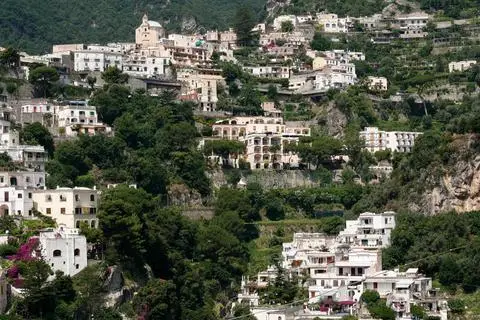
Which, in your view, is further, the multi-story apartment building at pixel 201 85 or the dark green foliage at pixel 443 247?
the multi-story apartment building at pixel 201 85

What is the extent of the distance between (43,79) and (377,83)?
894 inches

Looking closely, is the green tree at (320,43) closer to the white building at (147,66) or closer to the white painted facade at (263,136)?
the white building at (147,66)

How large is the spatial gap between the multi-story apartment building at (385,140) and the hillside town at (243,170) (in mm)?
105

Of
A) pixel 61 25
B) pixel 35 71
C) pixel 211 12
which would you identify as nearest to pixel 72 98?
pixel 35 71

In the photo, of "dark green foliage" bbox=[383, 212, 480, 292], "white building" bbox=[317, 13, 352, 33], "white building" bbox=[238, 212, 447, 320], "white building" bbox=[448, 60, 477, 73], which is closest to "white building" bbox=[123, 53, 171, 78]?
"white building" bbox=[448, 60, 477, 73]

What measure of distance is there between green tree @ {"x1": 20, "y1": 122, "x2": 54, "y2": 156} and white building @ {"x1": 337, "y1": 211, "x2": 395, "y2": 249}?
51.6 ft

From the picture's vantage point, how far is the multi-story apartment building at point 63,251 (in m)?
62.7

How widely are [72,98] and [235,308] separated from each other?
23841 millimetres

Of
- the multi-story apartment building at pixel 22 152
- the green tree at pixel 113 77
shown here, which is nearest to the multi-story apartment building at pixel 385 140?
the green tree at pixel 113 77

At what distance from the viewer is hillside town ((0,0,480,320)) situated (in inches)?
2574

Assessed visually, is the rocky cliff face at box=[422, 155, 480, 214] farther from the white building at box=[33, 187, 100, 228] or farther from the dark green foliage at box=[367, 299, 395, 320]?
the white building at box=[33, 187, 100, 228]

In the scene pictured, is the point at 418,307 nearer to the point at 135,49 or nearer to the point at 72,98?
the point at 72,98

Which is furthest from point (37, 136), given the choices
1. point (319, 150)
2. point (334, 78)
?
point (334, 78)

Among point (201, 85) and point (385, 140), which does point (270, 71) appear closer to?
point (201, 85)
